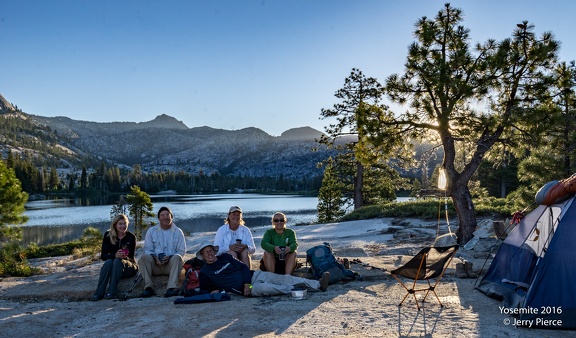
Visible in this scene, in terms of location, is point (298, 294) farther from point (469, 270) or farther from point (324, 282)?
point (469, 270)

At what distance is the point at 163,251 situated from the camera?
7945 millimetres

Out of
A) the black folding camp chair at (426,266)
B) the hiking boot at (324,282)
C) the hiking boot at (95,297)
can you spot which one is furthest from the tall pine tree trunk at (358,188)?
the hiking boot at (95,297)

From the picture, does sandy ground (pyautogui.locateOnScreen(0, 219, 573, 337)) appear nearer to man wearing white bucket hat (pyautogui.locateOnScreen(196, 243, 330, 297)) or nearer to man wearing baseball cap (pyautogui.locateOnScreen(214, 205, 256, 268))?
man wearing white bucket hat (pyautogui.locateOnScreen(196, 243, 330, 297))

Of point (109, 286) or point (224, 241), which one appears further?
point (224, 241)

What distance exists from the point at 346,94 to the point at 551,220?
66.5 ft

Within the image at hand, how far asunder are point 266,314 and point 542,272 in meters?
3.67

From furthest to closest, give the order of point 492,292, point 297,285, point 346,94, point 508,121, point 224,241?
point 346,94, point 508,121, point 224,241, point 297,285, point 492,292

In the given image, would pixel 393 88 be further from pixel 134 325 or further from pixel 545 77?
pixel 134 325

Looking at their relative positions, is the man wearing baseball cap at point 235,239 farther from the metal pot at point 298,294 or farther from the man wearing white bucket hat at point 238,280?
the metal pot at point 298,294

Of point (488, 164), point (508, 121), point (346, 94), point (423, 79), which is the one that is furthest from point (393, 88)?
point (488, 164)

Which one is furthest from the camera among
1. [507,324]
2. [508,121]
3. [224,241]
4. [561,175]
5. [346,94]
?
[346,94]

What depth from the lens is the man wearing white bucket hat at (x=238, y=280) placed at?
22.7 ft

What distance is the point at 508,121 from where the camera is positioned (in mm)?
10414

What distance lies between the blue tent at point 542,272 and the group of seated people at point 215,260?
2843 mm
